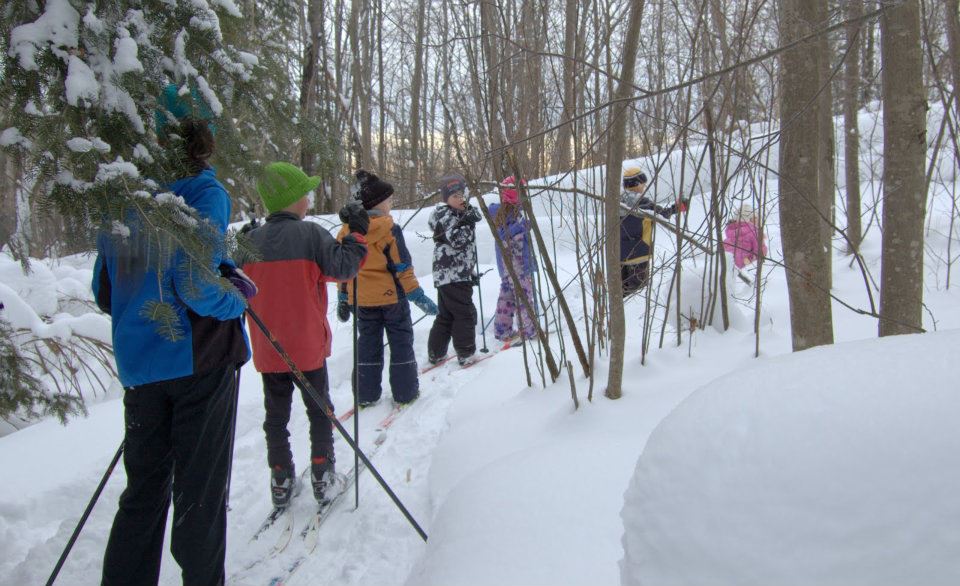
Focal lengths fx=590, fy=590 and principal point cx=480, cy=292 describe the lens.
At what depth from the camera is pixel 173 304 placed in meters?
1.92

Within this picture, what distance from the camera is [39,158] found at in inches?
57.7

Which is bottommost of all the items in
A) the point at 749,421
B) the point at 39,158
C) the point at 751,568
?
the point at 751,568

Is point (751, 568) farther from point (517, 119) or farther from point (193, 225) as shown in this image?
point (517, 119)

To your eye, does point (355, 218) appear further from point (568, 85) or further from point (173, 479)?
point (173, 479)

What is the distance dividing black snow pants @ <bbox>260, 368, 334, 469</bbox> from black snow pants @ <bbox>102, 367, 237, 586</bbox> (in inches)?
35.1

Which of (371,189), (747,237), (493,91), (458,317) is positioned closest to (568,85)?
(493,91)

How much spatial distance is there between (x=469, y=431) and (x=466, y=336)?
1.96 metres

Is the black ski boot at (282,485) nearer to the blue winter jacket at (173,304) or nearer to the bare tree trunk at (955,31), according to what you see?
the blue winter jacket at (173,304)

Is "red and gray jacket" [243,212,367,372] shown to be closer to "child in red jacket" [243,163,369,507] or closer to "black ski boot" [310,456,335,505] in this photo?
"child in red jacket" [243,163,369,507]

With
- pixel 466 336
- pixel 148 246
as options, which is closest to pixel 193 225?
pixel 148 246

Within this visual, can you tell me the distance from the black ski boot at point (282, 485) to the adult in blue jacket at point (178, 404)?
740 mm

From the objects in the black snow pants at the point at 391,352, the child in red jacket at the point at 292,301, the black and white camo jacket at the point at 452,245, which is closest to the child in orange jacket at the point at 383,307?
the black snow pants at the point at 391,352

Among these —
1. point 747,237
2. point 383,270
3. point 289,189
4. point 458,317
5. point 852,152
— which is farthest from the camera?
point 747,237

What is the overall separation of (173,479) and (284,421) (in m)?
0.94
